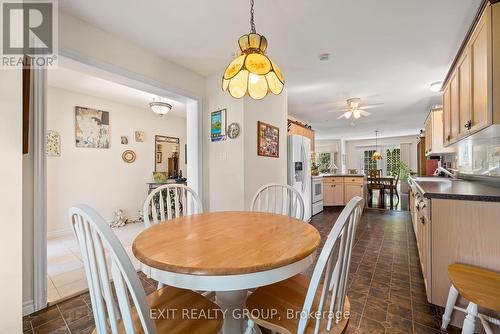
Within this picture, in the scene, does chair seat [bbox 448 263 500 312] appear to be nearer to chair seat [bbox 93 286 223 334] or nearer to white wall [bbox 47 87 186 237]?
chair seat [bbox 93 286 223 334]

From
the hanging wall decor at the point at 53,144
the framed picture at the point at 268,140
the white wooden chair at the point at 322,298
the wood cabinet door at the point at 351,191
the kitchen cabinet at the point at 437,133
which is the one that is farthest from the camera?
the wood cabinet door at the point at 351,191

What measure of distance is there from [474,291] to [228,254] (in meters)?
1.26

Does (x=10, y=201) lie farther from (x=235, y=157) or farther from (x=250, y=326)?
(x=235, y=157)

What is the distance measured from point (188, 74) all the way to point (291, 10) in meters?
1.45

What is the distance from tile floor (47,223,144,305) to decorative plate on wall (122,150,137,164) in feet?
4.59

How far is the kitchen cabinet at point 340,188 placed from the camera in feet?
17.6

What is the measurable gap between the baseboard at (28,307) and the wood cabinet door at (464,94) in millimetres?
3663

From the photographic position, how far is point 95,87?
3.26 metres

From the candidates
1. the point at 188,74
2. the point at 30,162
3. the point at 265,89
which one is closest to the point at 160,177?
the point at 188,74

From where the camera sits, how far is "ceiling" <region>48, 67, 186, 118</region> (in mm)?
2830

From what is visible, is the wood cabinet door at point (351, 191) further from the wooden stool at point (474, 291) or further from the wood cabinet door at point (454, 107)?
the wooden stool at point (474, 291)

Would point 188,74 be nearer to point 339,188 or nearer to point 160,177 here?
point 160,177

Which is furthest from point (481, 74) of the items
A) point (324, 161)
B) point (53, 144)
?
point (324, 161)

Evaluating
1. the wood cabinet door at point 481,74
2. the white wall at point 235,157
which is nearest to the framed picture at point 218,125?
the white wall at point 235,157
